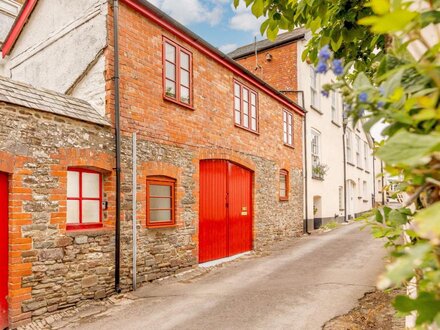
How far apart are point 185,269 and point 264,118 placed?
665cm

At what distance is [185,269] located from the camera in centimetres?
847

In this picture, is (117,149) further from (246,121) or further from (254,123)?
(254,123)

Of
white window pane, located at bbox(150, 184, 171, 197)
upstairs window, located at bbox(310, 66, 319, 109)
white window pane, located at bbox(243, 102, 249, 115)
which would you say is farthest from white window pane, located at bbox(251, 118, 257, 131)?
upstairs window, located at bbox(310, 66, 319, 109)

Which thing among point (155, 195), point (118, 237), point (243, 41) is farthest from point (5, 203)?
point (243, 41)

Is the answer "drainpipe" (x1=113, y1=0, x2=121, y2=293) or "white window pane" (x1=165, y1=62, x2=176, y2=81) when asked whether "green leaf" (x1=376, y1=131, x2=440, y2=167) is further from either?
"white window pane" (x1=165, y1=62, x2=176, y2=81)

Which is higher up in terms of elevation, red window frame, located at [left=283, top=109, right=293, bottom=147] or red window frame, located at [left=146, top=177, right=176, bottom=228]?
red window frame, located at [left=283, top=109, right=293, bottom=147]

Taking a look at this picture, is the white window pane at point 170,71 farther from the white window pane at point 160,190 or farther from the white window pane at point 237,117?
the white window pane at point 237,117

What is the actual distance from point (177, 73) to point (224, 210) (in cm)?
421

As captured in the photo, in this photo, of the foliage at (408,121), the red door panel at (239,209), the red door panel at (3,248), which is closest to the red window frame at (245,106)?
the red door panel at (239,209)

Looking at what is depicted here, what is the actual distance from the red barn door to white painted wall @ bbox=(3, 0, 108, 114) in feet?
7.94

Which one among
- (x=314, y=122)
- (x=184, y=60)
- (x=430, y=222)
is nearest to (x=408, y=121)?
(x=430, y=222)

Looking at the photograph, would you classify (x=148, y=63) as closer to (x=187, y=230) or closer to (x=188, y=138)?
(x=188, y=138)

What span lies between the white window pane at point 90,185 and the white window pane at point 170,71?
3064 millimetres

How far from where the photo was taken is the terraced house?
17.7 feet
